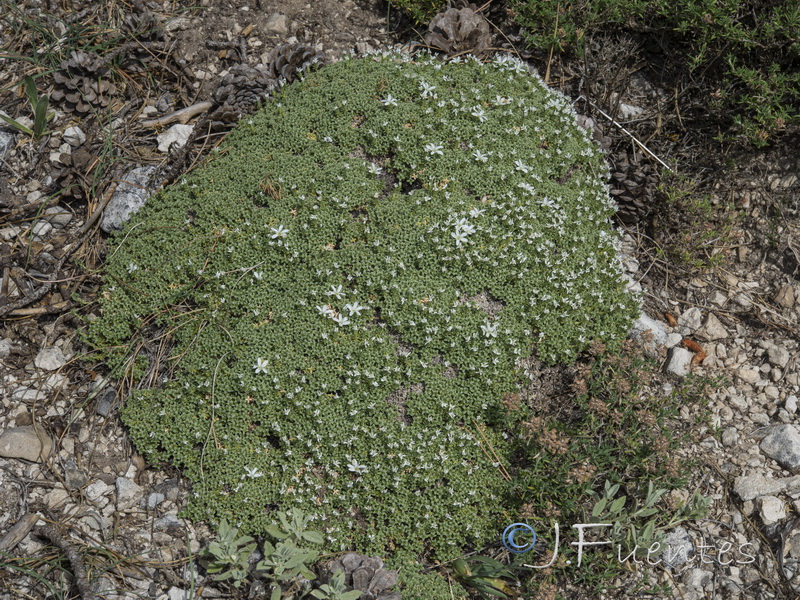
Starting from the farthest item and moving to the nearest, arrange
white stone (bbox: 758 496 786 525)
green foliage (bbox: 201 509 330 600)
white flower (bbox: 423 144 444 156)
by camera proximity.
Result: white flower (bbox: 423 144 444 156) < white stone (bbox: 758 496 786 525) < green foliage (bbox: 201 509 330 600)

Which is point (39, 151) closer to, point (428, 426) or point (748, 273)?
point (428, 426)

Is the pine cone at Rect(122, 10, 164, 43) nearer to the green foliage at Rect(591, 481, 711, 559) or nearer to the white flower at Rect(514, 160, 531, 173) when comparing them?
the white flower at Rect(514, 160, 531, 173)

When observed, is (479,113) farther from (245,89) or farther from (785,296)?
(785,296)

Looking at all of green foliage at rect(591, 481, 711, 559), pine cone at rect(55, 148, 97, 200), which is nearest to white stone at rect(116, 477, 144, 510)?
pine cone at rect(55, 148, 97, 200)

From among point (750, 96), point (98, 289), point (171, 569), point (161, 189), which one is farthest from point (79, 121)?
point (750, 96)

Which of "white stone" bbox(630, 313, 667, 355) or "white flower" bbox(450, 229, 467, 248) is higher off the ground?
"white flower" bbox(450, 229, 467, 248)

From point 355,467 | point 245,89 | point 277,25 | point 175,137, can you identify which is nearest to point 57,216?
point 175,137
